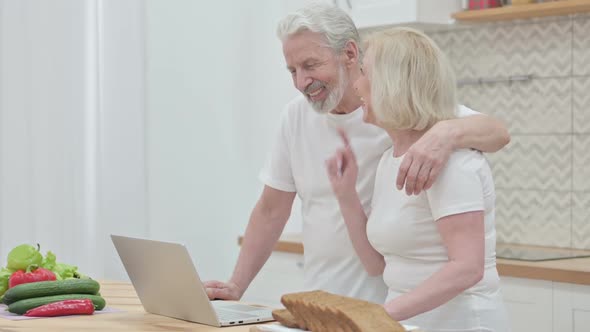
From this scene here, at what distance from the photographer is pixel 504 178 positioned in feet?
12.8

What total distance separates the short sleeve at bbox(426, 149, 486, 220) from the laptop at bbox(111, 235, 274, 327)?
46cm

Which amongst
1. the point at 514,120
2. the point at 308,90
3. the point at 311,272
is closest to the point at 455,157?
the point at 308,90

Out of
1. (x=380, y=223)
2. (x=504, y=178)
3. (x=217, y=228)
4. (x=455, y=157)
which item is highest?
(x=455, y=157)

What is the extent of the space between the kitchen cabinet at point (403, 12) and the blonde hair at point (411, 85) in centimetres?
162

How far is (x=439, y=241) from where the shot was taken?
7.04 ft

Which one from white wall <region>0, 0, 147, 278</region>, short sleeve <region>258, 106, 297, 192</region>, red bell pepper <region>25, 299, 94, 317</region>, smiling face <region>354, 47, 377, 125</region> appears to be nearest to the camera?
smiling face <region>354, 47, 377, 125</region>

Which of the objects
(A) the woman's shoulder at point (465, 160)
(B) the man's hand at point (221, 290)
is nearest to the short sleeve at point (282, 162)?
(B) the man's hand at point (221, 290)

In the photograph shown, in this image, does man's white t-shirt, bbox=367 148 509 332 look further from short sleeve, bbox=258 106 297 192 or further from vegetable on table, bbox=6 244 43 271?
vegetable on table, bbox=6 244 43 271

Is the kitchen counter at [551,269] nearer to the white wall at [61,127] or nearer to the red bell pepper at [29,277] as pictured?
the red bell pepper at [29,277]

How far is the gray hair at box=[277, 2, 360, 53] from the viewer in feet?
8.36

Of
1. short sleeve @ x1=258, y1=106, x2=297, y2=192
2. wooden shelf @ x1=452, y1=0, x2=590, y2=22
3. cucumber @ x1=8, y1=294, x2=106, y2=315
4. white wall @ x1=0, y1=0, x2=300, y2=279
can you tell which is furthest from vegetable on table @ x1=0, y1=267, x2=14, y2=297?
wooden shelf @ x1=452, y1=0, x2=590, y2=22

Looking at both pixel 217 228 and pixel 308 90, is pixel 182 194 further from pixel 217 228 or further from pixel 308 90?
pixel 308 90

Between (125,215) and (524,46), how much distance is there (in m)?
1.72

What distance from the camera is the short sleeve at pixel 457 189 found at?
80.9 inches
